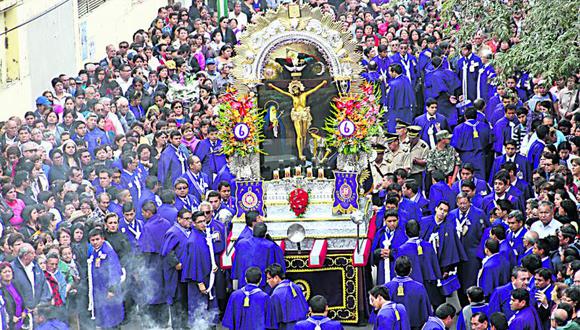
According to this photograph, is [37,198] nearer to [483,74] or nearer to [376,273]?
[376,273]

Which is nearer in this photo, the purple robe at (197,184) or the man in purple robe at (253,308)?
the man in purple robe at (253,308)

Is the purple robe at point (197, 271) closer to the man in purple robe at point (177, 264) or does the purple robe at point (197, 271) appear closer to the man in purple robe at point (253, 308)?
the man in purple robe at point (177, 264)

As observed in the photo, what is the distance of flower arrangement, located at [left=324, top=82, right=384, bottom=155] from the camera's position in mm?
19234

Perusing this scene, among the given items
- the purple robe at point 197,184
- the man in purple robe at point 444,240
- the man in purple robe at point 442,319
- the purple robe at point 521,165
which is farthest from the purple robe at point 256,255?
the purple robe at point 521,165

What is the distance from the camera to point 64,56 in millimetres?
32500

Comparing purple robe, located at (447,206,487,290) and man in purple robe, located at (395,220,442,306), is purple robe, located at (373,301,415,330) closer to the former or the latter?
man in purple robe, located at (395,220,442,306)

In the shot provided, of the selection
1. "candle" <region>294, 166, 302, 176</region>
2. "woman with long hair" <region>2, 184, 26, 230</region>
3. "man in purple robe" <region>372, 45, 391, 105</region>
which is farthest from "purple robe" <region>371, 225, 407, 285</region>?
"man in purple robe" <region>372, 45, 391, 105</region>

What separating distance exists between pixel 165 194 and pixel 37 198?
1.66 metres

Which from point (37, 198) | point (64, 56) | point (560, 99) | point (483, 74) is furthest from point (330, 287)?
point (64, 56)

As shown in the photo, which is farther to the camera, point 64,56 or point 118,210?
point 64,56

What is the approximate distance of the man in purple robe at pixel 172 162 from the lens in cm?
2109

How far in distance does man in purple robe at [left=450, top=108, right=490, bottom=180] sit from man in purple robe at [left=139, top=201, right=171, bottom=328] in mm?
5682

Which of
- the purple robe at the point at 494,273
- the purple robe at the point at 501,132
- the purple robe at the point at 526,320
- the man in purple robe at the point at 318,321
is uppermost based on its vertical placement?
the purple robe at the point at 501,132

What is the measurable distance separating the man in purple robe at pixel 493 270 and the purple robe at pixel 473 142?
17.0 feet
